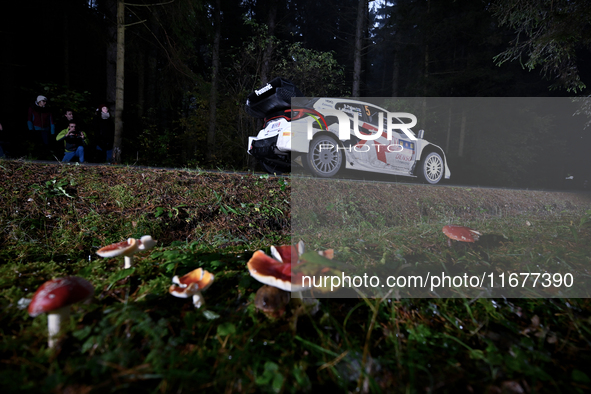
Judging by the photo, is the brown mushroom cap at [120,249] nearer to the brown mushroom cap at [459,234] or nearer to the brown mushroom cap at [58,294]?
the brown mushroom cap at [58,294]

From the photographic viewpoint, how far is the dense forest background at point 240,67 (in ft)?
26.3

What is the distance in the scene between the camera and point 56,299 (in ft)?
2.77

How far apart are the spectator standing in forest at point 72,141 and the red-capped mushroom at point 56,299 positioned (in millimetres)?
6662

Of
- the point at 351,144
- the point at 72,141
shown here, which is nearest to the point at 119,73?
the point at 72,141

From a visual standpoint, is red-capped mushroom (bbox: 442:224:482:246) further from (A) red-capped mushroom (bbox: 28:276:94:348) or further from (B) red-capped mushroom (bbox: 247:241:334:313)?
(A) red-capped mushroom (bbox: 28:276:94:348)

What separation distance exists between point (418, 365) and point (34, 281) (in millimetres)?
1773

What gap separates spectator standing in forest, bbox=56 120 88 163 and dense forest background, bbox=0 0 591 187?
2658 millimetres

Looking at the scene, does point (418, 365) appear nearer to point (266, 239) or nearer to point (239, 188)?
point (266, 239)

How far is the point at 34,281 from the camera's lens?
128 centimetres

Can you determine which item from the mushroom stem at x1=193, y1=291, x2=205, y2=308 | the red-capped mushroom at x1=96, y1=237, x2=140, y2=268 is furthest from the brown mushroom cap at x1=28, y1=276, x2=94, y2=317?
the mushroom stem at x1=193, y1=291, x2=205, y2=308

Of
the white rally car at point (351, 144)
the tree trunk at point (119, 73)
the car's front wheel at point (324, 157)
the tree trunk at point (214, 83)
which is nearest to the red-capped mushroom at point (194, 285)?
the white rally car at point (351, 144)

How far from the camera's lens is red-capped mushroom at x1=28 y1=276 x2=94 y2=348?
2.73ft

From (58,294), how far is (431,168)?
23.8 feet

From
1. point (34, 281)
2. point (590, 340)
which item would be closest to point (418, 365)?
point (590, 340)
